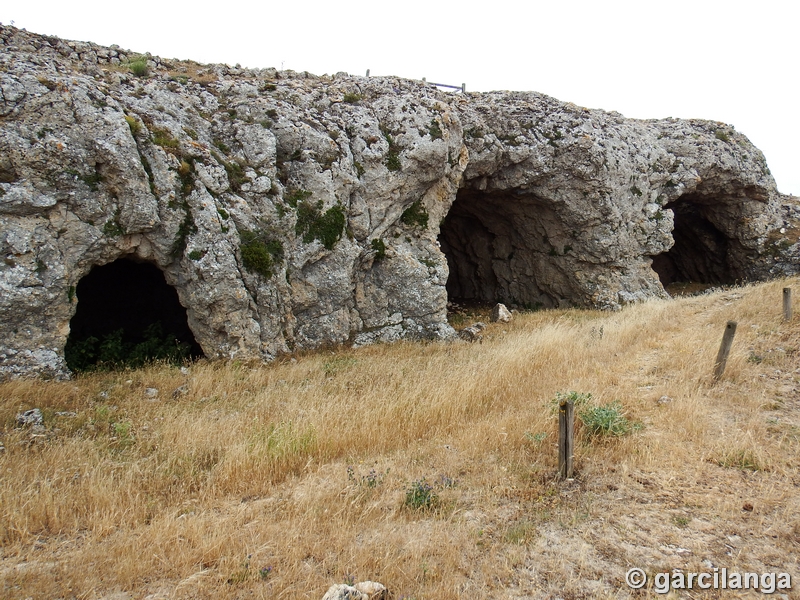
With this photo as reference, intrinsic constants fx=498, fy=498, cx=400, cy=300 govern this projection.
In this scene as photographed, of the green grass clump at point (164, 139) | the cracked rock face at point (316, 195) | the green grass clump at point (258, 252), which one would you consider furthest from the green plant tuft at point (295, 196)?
the green grass clump at point (164, 139)

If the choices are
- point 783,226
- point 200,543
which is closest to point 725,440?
point 200,543

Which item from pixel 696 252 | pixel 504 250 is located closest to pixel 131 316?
pixel 504 250

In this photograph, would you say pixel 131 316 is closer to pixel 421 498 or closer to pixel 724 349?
pixel 421 498

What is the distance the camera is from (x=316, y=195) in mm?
11398

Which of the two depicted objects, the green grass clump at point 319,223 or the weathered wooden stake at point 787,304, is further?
the green grass clump at point 319,223

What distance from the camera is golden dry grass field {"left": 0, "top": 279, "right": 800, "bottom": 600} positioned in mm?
4250

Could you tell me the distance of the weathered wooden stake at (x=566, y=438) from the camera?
216 inches

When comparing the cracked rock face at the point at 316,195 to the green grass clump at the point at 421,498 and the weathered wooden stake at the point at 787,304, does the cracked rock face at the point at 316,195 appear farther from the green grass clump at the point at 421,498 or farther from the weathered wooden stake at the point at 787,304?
the weathered wooden stake at the point at 787,304

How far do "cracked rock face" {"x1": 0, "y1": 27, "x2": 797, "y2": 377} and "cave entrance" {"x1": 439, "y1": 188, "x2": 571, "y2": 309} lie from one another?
81 mm

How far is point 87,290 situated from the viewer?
1234cm

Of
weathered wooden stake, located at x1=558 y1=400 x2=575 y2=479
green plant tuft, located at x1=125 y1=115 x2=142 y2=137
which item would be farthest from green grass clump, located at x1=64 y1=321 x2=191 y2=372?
weathered wooden stake, located at x1=558 y1=400 x2=575 y2=479

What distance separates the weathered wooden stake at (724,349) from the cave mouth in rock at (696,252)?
1468 centimetres

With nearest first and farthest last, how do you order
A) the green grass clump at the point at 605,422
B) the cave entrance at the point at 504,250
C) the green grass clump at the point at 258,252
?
the green grass clump at the point at 605,422 < the green grass clump at the point at 258,252 < the cave entrance at the point at 504,250

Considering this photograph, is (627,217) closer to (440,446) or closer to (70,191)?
(440,446)
